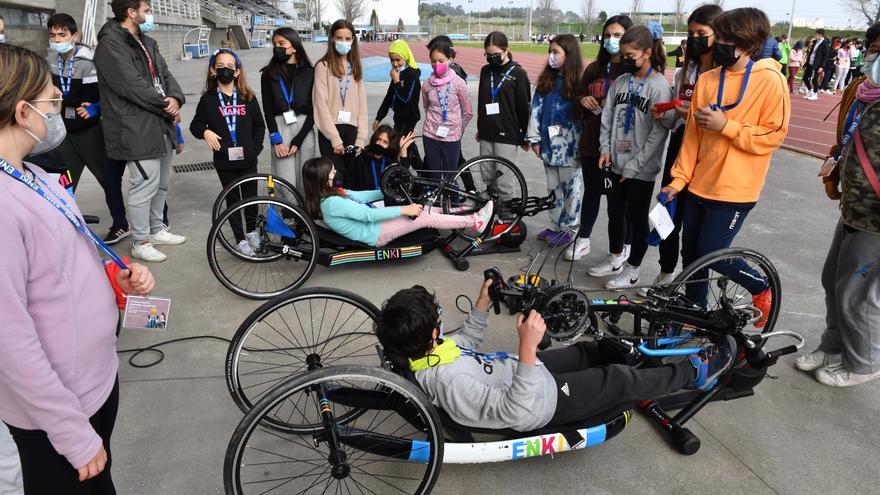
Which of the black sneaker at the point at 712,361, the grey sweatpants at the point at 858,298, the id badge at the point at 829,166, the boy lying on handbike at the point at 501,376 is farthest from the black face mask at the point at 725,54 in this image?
the boy lying on handbike at the point at 501,376

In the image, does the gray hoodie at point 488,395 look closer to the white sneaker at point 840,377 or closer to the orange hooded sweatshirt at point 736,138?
the orange hooded sweatshirt at point 736,138

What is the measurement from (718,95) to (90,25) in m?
15.3

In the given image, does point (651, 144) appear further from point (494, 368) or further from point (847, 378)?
point (494, 368)

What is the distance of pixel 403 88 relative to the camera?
5426mm

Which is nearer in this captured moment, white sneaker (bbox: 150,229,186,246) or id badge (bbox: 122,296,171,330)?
id badge (bbox: 122,296,171,330)

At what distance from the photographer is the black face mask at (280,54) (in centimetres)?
461

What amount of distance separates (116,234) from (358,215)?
2.32m

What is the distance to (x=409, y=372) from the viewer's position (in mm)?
2176

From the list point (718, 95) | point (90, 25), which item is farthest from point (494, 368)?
point (90, 25)

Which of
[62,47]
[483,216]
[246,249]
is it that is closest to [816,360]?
[483,216]

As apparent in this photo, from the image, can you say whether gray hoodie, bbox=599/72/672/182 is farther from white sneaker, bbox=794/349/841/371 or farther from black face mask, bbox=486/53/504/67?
white sneaker, bbox=794/349/841/371

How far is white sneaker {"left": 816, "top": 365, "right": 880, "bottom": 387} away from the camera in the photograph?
2.96m

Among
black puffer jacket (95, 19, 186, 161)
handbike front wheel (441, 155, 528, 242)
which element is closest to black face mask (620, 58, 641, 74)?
handbike front wheel (441, 155, 528, 242)

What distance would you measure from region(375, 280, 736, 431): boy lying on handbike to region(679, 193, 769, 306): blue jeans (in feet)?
2.42
